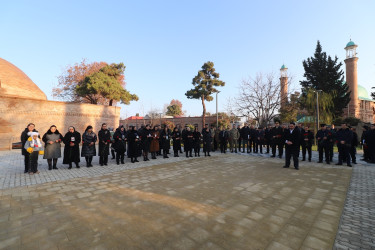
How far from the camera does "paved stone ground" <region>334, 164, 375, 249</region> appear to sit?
2.63m

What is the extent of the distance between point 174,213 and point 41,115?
69.0ft

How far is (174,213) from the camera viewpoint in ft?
11.6

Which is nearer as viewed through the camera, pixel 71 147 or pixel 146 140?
pixel 71 147

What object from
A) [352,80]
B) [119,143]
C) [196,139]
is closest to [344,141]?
[196,139]

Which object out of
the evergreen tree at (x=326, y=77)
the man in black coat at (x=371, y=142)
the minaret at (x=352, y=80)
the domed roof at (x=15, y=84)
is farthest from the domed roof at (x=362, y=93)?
the domed roof at (x=15, y=84)

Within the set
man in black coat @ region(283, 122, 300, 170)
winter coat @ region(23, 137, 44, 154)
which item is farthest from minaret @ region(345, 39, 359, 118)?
winter coat @ region(23, 137, 44, 154)

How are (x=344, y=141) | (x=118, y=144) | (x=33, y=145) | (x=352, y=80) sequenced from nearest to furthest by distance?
(x=33, y=145)
(x=344, y=141)
(x=118, y=144)
(x=352, y=80)

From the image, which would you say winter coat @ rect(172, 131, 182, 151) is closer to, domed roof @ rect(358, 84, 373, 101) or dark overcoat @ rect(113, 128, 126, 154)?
dark overcoat @ rect(113, 128, 126, 154)

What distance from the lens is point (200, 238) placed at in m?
2.71

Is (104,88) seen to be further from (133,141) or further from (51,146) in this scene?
(51,146)

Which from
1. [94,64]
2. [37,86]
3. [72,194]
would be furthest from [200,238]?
[94,64]

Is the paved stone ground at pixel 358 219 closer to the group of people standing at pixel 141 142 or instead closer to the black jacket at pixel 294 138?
the black jacket at pixel 294 138

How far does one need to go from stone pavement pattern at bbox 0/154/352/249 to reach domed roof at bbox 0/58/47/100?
22336 millimetres

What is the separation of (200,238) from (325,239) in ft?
6.08
